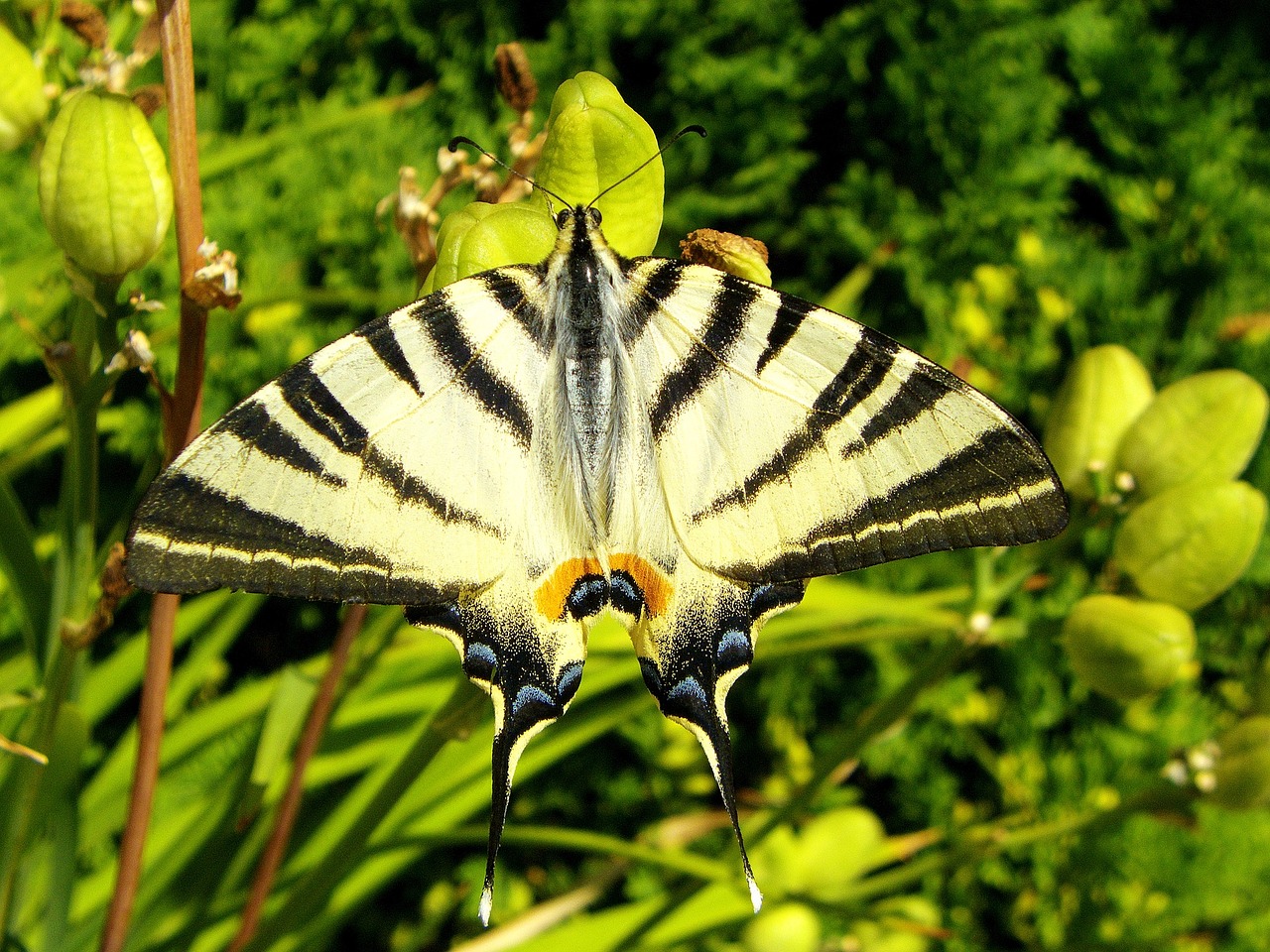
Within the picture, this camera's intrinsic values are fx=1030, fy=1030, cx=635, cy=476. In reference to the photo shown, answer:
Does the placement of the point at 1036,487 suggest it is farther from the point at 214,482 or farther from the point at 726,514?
the point at 214,482

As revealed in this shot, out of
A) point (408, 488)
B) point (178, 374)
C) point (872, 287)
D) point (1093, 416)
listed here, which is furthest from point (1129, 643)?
point (872, 287)

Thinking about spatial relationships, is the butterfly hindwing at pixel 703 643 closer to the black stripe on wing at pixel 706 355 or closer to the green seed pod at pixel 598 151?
the black stripe on wing at pixel 706 355

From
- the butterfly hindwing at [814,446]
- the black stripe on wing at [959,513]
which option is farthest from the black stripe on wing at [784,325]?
the black stripe on wing at [959,513]

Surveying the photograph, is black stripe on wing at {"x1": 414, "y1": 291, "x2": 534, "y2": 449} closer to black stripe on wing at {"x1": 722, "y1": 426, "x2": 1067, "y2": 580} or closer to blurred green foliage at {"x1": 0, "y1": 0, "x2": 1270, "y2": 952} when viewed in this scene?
black stripe on wing at {"x1": 722, "y1": 426, "x2": 1067, "y2": 580}

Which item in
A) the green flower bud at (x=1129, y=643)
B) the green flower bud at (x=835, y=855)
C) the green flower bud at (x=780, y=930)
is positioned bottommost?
the green flower bud at (x=835, y=855)

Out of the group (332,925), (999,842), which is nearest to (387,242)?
(332,925)

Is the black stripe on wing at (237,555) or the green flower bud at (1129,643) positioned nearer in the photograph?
the black stripe on wing at (237,555)
